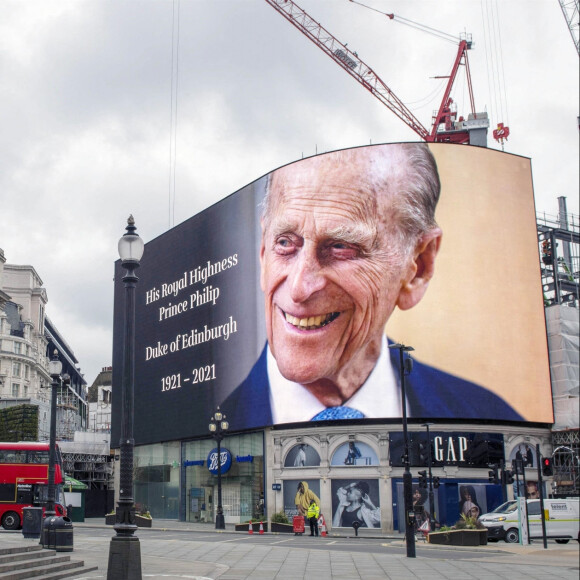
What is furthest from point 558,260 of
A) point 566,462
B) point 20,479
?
point 20,479

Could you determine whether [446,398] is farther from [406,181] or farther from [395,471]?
[406,181]

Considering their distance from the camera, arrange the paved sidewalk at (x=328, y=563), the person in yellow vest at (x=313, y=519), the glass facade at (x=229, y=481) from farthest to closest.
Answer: the glass facade at (x=229, y=481) < the person in yellow vest at (x=313, y=519) < the paved sidewalk at (x=328, y=563)

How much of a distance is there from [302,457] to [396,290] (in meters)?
14.0

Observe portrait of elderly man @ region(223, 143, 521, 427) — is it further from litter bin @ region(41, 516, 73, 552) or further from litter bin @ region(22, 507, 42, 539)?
litter bin @ region(41, 516, 73, 552)

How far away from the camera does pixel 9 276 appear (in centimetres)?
14062

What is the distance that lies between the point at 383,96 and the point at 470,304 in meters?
48.9

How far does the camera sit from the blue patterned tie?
171ft

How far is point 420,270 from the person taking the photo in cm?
5262

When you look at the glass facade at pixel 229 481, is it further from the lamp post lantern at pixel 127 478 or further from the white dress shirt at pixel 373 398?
the lamp post lantern at pixel 127 478

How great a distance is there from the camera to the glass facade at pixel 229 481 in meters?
59.1

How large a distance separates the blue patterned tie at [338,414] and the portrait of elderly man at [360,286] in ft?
0.23

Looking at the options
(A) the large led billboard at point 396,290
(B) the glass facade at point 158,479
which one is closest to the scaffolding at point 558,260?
(A) the large led billboard at point 396,290

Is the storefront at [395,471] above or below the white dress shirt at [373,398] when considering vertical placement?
below

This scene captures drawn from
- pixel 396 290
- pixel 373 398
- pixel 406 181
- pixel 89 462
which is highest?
pixel 406 181
